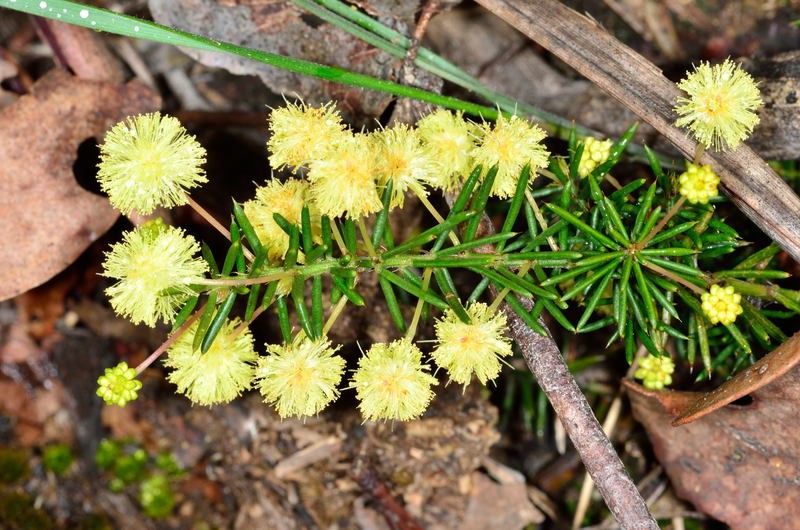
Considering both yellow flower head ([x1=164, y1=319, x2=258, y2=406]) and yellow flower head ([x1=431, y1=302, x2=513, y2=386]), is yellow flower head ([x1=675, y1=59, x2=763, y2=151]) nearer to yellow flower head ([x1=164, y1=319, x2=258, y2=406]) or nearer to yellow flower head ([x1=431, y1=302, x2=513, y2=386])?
yellow flower head ([x1=431, y1=302, x2=513, y2=386])

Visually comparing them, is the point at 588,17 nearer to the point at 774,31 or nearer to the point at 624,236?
the point at 624,236

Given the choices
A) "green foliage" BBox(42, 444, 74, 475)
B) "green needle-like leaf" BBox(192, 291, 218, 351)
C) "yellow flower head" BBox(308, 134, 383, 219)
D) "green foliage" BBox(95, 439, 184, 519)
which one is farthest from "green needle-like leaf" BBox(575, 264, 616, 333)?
"green foliage" BBox(42, 444, 74, 475)

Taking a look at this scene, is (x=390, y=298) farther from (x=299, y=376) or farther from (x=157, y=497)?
(x=157, y=497)

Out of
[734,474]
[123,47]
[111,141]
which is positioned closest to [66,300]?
[123,47]

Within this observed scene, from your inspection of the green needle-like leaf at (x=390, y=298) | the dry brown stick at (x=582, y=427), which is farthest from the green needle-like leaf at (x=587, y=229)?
the green needle-like leaf at (x=390, y=298)

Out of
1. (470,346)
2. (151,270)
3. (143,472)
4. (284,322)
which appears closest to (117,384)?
(151,270)

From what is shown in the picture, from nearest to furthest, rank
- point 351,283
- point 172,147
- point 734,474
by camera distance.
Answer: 1. point 172,147
2. point 351,283
3. point 734,474
